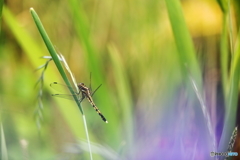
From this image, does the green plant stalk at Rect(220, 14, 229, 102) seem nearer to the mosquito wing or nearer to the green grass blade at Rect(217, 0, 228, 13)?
the green grass blade at Rect(217, 0, 228, 13)

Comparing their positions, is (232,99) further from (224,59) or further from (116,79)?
(116,79)

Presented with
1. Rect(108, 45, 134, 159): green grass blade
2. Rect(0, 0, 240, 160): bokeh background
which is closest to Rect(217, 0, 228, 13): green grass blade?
Rect(0, 0, 240, 160): bokeh background

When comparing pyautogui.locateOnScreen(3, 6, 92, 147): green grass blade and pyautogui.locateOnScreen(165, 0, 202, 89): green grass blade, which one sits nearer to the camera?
pyautogui.locateOnScreen(165, 0, 202, 89): green grass blade

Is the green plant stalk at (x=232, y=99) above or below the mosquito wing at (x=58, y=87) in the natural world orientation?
below

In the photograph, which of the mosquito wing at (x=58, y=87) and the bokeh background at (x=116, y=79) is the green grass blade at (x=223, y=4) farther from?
the mosquito wing at (x=58, y=87)

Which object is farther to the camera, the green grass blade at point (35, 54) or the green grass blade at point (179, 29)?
the green grass blade at point (35, 54)

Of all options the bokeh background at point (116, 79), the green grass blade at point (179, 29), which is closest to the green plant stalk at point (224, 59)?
the bokeh background at point (116, 79)

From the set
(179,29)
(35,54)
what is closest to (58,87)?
(35,54)

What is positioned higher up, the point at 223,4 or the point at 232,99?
the point at 223,4

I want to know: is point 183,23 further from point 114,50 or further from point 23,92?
point 23,92
